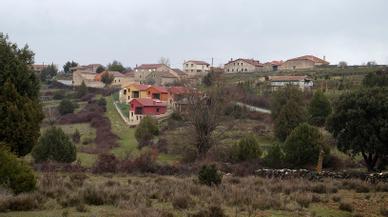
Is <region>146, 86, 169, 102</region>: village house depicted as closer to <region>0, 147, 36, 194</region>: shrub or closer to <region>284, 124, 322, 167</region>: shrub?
<region>284, 124, 322, 167</region>: shrub


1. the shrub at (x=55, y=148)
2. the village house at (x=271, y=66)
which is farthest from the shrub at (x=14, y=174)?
the village house at (x=271, y=66)

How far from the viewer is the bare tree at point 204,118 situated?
4091cm

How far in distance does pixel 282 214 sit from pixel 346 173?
15096 mm

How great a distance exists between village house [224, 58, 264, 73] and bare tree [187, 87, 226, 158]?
87618 mm

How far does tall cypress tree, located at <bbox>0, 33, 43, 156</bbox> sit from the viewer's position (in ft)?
55.3

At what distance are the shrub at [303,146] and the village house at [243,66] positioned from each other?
Answer: 97.3 m

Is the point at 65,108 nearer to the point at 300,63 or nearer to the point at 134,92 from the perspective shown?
the point at 134,92

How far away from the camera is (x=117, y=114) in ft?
232

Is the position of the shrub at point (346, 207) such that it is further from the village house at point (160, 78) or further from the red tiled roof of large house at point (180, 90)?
the village house at point (160, 78)

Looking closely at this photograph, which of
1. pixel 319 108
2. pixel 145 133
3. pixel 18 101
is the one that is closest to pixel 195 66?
pixel 319 108

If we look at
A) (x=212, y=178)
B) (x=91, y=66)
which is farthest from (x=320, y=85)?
(x=91, y=66)

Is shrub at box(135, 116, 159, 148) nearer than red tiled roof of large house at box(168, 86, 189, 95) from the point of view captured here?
No

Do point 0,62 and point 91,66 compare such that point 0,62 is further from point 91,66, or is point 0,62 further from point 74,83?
point 91,66

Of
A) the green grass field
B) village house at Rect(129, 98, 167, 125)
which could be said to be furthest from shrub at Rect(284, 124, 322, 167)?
village house at Rect(129, 98, 167, 125)
